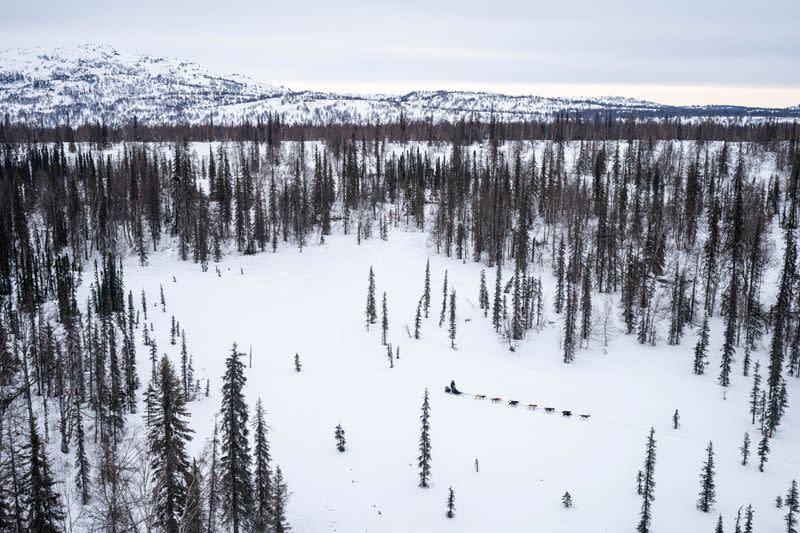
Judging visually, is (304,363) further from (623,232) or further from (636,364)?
(623,232)

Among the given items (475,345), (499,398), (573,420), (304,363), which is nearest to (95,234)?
(304,363)

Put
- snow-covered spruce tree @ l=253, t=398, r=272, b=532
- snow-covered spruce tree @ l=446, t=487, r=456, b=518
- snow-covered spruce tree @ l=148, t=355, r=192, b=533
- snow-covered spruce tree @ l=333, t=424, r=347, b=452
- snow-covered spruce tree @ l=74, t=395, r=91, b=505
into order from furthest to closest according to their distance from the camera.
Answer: snow-covered spruce tree @ l=333, t=424, r=347, b=452, snow-covered spruce tree @ l=74, t=395, r=91, b=505, snow-covered spruce tree @ l=446, t=487, r=456, b=518, snow-covered spruce tree @ l=253, t=398, r=272, b=532, snow-covered spruce tree @ l=148, t=355, r=192, b=533

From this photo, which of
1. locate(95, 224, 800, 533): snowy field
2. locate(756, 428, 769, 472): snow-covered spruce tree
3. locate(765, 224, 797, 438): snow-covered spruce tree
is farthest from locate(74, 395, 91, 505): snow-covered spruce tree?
locate(765, 224, 797, 438): snow-covered spruce tree

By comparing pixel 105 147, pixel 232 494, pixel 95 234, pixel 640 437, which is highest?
pixel 105 147

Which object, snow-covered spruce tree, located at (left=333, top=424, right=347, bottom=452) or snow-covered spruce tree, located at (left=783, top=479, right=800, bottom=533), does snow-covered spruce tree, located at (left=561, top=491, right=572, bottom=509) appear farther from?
snow-covered spruce tree, located at (left=333, top=424, right=347, bottom=452)

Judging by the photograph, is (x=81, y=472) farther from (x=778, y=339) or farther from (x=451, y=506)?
(x=778, y=339)
